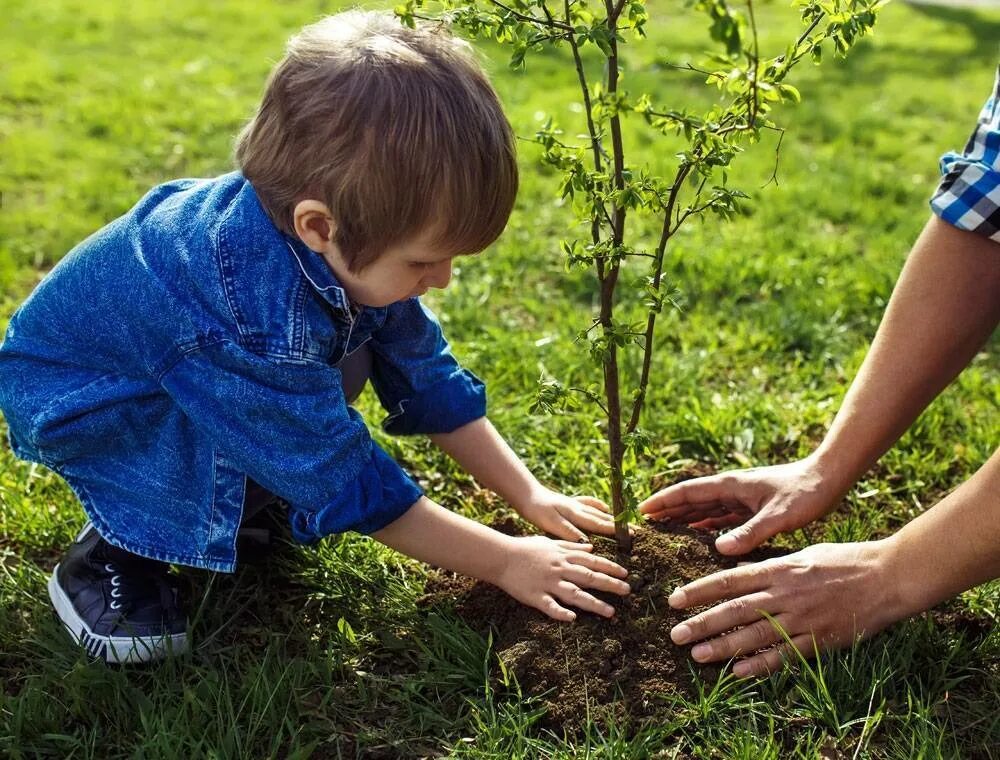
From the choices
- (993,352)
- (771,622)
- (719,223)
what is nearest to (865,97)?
(719,223)

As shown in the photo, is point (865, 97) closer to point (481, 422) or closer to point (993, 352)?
point (993, 352)

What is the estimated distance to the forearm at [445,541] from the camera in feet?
7.41

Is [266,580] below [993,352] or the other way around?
below

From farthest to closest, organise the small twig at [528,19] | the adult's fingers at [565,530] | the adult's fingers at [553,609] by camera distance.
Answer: the adult's fingers at [565,530] < the adult's fingers at [553,609] < the small twig at [528,19]

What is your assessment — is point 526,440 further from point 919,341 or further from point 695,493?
point 919,341

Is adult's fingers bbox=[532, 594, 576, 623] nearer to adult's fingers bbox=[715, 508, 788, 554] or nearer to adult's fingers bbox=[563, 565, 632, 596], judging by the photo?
adult's fingers bbox=[563, 565, 632, 596]

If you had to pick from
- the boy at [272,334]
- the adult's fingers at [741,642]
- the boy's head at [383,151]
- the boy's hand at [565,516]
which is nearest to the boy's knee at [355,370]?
the boy at [272,334]

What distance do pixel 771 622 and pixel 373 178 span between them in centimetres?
117

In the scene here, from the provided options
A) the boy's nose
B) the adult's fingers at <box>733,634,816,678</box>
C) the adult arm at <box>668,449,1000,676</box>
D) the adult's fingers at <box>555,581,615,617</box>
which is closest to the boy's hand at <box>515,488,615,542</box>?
the adult's fingers at <box>555,581,615,617</box>

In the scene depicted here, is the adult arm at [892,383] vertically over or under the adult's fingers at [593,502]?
over

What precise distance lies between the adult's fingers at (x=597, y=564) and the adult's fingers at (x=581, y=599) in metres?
0.07

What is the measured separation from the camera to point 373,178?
2.00 meters

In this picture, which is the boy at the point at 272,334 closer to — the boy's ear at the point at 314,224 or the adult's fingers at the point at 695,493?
the boy's ear at the point at 314,224

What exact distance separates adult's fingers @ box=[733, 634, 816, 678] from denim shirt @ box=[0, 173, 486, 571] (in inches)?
29.6
